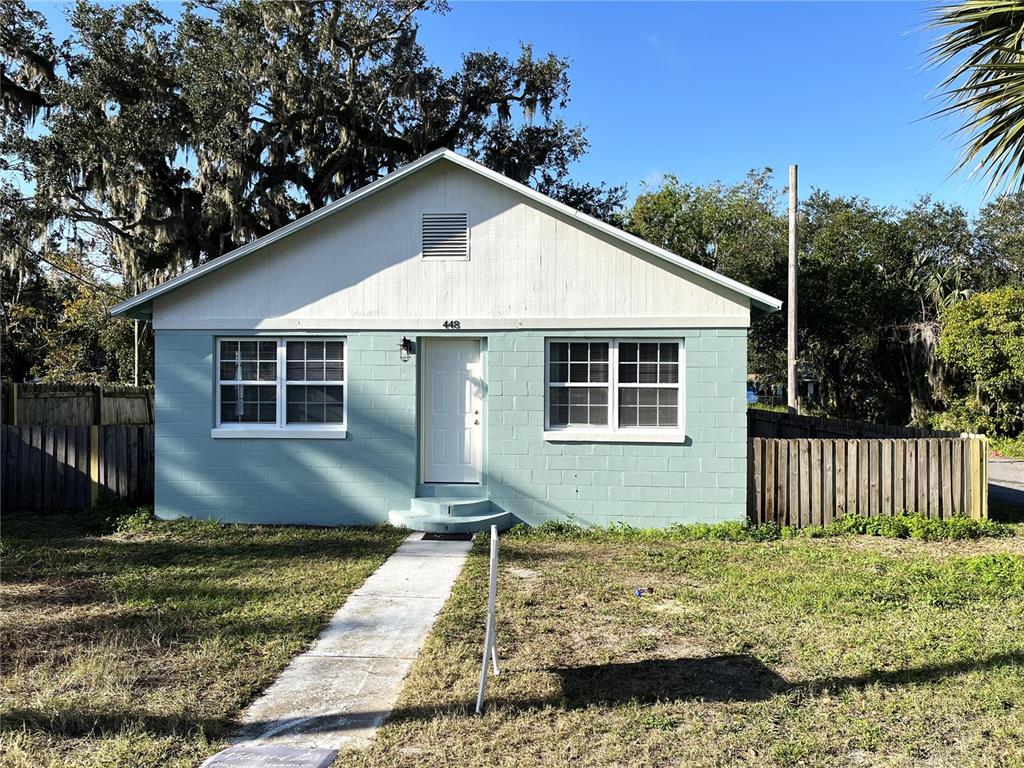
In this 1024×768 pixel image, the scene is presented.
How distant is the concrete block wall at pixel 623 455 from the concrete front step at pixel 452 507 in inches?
9.4

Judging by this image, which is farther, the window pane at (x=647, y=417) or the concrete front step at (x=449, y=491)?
the concrete front step at (x=449, y=491)

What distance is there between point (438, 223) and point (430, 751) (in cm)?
749

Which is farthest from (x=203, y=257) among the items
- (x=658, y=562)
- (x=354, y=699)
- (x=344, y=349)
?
(x=354, y=699)

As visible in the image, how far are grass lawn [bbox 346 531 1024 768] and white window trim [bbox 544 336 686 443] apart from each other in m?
2.16

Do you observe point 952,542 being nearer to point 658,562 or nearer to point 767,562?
point 767,562

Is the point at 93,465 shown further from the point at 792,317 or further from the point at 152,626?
the point at 792,317

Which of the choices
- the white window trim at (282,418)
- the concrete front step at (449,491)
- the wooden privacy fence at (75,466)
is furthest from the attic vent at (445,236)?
the wooden privacy fence at (75,466)

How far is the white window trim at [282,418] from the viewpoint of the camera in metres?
9.98

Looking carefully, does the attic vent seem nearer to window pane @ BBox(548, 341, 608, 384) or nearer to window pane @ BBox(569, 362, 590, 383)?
window pane @ BBox(548, 341, 608, 384)

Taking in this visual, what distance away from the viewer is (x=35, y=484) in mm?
10961

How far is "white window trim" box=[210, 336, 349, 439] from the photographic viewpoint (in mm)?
9984

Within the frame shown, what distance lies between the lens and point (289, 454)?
1004cm

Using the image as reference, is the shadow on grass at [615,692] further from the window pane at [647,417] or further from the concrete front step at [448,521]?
the window pane at [647,417]

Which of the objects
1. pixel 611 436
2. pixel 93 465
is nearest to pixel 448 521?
pixel 611 436
